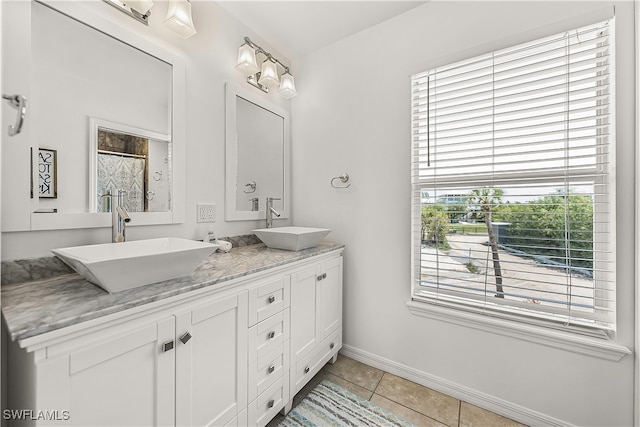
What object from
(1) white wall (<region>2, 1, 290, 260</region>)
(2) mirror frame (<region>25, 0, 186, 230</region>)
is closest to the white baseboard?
(1) white wall (<region>2, 1, 290, 260</region>)

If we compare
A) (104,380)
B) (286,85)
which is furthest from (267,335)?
(286,85)

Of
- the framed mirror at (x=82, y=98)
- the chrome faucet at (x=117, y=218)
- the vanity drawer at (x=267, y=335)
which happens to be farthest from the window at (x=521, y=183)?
the chrome faucet at (x=117, y=218)

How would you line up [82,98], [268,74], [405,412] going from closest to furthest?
[82,98] → [405,412] → [268,74]

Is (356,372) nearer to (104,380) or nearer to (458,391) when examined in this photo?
(458,391)

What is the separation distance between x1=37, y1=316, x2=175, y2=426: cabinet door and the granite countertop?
99mm

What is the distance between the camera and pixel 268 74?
6.54ft

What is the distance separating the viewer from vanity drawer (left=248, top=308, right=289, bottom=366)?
4.09 feet

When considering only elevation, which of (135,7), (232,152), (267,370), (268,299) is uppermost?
(135,7)

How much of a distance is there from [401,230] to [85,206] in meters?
1.73

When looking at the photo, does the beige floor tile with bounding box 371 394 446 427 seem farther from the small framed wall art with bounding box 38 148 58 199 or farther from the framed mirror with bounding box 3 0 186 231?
the small framed wall art with bounding box 38 148 58 199

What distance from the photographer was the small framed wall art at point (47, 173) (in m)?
1.09

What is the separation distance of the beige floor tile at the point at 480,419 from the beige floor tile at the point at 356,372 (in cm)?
51

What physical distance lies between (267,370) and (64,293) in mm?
894

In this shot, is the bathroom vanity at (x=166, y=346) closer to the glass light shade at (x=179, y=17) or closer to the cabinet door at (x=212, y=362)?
the cabinet door at (x=212, y=362)
